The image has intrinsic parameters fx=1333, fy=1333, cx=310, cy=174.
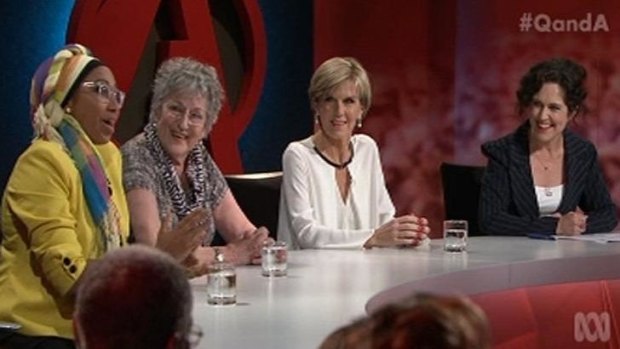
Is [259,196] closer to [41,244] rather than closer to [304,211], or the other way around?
[304,211]

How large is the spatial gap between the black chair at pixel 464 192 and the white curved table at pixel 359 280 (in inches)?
17.2

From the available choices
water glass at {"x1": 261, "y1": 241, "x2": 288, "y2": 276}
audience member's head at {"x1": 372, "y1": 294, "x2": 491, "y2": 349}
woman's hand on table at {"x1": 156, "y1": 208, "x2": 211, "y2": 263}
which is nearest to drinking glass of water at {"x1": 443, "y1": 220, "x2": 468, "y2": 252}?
water glass at {"x1": 261, "y1": 241, "x2": 288, "y2": 276}

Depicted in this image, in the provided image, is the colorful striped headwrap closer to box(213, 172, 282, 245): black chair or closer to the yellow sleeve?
the yellow sleeve

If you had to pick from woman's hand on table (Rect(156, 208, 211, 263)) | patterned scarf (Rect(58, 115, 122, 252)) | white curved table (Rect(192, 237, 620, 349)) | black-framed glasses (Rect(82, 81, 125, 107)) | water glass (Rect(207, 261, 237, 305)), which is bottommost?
white curved table (Rect(192, 237, 620, 349))

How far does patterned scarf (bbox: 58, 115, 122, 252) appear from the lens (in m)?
3.26

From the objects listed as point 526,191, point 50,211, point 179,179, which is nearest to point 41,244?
point 50,211

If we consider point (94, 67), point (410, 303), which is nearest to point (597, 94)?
point (94, 67)

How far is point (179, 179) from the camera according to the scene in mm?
4137

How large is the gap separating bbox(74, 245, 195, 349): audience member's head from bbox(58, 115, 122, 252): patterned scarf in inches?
55.9

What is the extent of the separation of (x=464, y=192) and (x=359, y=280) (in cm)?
164

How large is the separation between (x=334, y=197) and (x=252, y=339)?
1.94 m

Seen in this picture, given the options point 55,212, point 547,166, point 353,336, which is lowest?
point 547,166

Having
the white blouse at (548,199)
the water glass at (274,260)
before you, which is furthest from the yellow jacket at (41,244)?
the white blouse at (548,199)

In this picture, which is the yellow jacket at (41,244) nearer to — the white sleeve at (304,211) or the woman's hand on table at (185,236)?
the woman's hand on table at (185,236)
